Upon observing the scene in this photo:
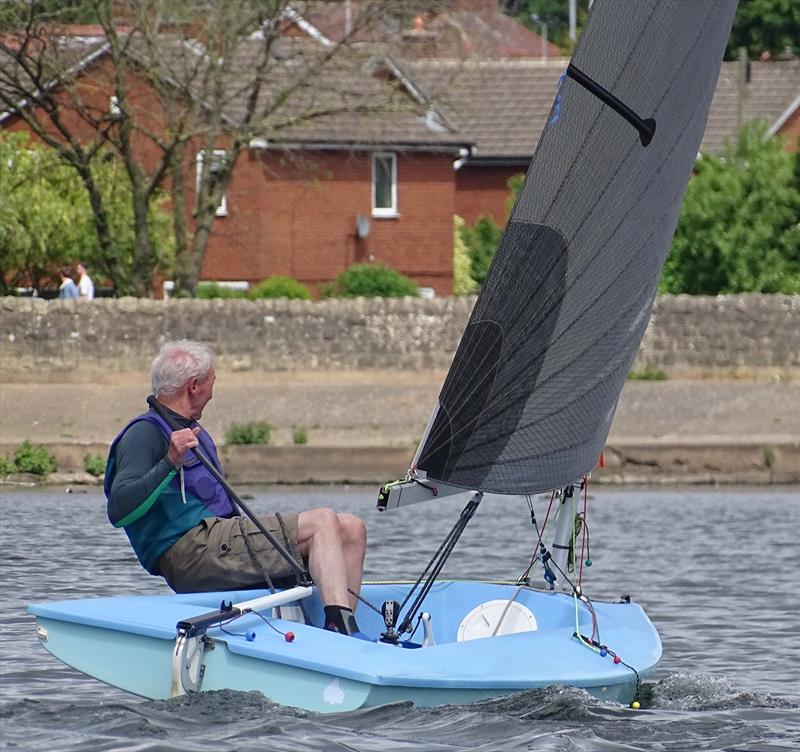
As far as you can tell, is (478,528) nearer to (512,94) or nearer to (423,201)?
(423,201)

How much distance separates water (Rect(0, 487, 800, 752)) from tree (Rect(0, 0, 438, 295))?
28.6 feet

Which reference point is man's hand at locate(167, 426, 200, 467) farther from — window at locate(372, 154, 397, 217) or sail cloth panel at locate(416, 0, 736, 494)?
window at locate(372, 154, 397, 217)

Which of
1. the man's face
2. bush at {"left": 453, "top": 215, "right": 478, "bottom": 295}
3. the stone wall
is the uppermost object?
bush at {"left": 453, "top": 215, "right": 478, "bottom": 295}

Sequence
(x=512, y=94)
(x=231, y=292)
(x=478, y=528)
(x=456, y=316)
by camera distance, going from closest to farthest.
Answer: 1. (x=478, y=528)
2. (x=456, y=316)
3. (x=231, y=292)
4. (x=512, y=94)

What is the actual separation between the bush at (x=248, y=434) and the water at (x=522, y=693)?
6.77 ft

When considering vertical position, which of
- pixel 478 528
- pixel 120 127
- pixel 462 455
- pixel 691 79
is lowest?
pixel 478 528

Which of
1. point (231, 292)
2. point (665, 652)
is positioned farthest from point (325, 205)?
point (665, 652)

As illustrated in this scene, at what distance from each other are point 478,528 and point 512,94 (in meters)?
29.0

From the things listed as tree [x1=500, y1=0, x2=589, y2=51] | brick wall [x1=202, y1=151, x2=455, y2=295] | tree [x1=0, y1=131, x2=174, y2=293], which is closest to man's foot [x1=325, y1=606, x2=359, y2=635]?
tree [x1=0, y1=131, x2=174, y2=293]

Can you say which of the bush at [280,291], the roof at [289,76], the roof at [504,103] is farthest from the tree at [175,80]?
the roof at [504,103]

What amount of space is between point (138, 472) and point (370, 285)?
2336 cm

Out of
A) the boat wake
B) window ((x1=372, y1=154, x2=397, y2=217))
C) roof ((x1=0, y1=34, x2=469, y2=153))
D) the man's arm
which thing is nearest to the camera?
the man's arm

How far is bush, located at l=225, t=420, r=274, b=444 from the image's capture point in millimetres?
21094

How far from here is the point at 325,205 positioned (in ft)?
119
